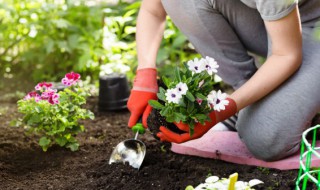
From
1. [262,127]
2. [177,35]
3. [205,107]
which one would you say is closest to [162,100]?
[205,107]

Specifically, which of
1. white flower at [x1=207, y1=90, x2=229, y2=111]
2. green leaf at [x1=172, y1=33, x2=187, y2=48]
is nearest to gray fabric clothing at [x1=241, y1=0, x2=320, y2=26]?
white flower at [x1=207, y1=90, x2=229, y2=111]

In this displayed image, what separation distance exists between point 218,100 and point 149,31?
0.66 meters

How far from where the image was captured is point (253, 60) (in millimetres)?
2947

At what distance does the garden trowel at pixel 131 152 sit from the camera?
2643 mm

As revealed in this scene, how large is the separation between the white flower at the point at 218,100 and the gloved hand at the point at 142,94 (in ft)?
1.19

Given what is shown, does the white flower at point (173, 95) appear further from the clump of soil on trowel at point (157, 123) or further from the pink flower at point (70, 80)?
the pink flower at point (70, 80)

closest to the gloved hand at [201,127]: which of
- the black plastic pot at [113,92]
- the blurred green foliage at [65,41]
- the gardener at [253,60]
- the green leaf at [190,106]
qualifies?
the gardener at [253,60]

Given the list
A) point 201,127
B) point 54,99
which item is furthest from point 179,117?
point 54,99

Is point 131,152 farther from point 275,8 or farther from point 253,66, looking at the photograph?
point 275,8

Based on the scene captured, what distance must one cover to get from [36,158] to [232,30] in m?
1.04

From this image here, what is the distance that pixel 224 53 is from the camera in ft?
9.45

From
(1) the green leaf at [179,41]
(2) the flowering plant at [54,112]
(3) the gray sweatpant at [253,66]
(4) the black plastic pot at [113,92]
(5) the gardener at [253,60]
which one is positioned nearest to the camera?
(5) the gardener at [253,60]

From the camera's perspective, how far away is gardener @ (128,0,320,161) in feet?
8.07

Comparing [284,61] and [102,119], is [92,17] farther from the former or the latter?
[284,61]
